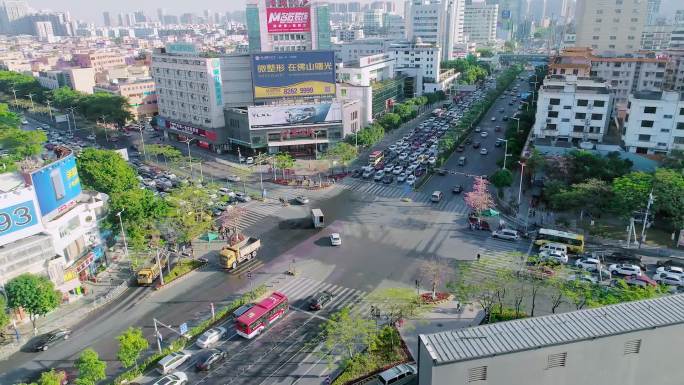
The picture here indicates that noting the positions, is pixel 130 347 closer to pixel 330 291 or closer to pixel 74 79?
pixel 330 291

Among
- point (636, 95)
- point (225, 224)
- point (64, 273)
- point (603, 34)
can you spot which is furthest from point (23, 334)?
point (603, 34)

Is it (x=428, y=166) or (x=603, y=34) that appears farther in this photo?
(x=603, y=34)

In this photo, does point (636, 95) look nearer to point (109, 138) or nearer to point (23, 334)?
point (23, 334)

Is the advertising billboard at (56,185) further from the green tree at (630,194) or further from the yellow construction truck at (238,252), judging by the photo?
the green tree at (630,194)

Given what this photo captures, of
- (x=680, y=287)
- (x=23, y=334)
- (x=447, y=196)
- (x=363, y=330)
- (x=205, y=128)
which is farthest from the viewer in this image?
(x=205, y=128)

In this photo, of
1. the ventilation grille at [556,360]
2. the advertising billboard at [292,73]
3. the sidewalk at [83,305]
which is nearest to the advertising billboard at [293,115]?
the advertising billboard at [292,73]

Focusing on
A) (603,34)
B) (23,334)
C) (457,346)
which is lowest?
(23,334)
